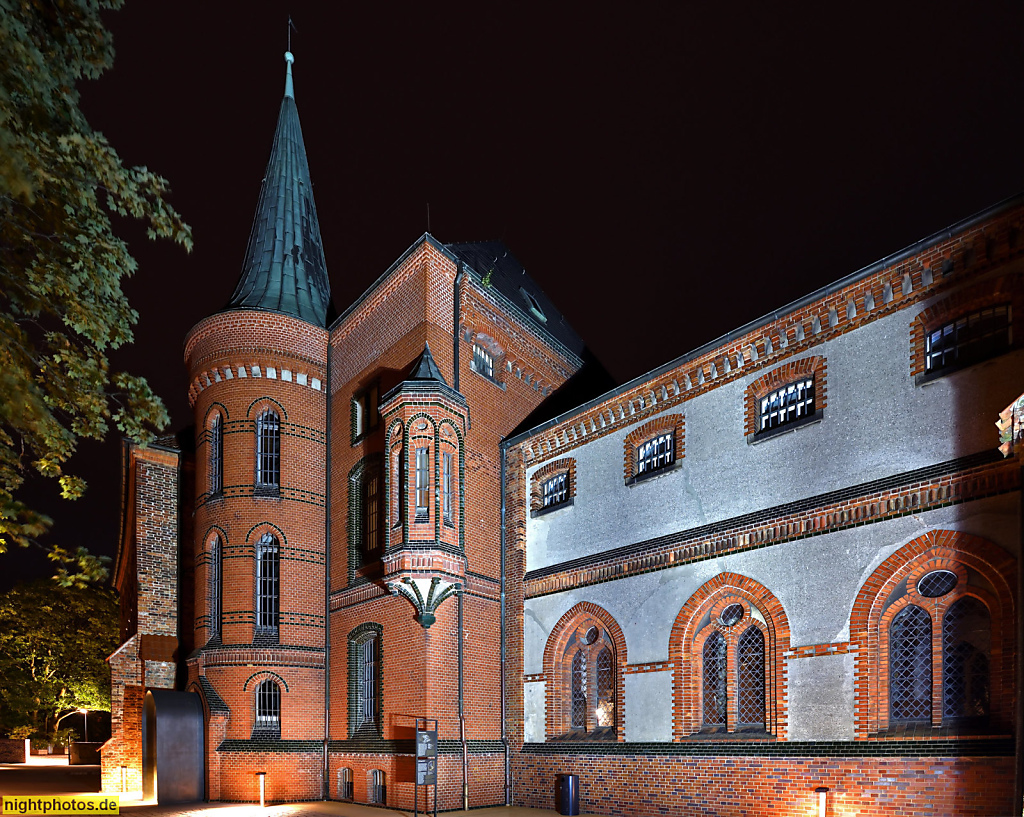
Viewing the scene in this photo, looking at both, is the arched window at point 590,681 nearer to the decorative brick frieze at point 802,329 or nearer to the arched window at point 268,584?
the decorative brick frieze at point 802,329

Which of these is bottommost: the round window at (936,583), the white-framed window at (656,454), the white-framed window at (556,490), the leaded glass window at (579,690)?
the leaded glass window at (579,690)

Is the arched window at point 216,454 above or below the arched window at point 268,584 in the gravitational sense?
above

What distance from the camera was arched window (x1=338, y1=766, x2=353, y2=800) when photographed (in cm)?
1953

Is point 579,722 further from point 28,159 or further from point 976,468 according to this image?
point 28,159

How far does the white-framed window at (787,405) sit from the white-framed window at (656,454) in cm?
226

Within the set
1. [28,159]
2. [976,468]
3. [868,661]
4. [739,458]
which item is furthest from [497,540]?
[28,159]

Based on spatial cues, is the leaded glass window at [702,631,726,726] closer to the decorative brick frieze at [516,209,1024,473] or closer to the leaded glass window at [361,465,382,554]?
the decorative brick frieze at [516,209,1024,473]

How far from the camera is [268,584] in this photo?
2133 centimetres

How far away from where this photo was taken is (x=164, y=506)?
24781 mm

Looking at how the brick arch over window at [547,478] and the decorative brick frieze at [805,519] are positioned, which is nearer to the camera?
the decorative brick frieze at [805,519]

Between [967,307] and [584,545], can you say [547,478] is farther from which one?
[967,307]

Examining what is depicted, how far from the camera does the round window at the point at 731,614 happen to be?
15.0 m

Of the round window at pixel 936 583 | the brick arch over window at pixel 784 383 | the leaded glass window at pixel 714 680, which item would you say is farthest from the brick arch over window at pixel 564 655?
the round window at pixel 936 583

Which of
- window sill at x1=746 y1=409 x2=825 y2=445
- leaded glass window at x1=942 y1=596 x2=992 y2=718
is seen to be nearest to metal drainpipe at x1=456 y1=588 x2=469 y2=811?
window sill at x1=746 y1=409 x2=825 y2=445
